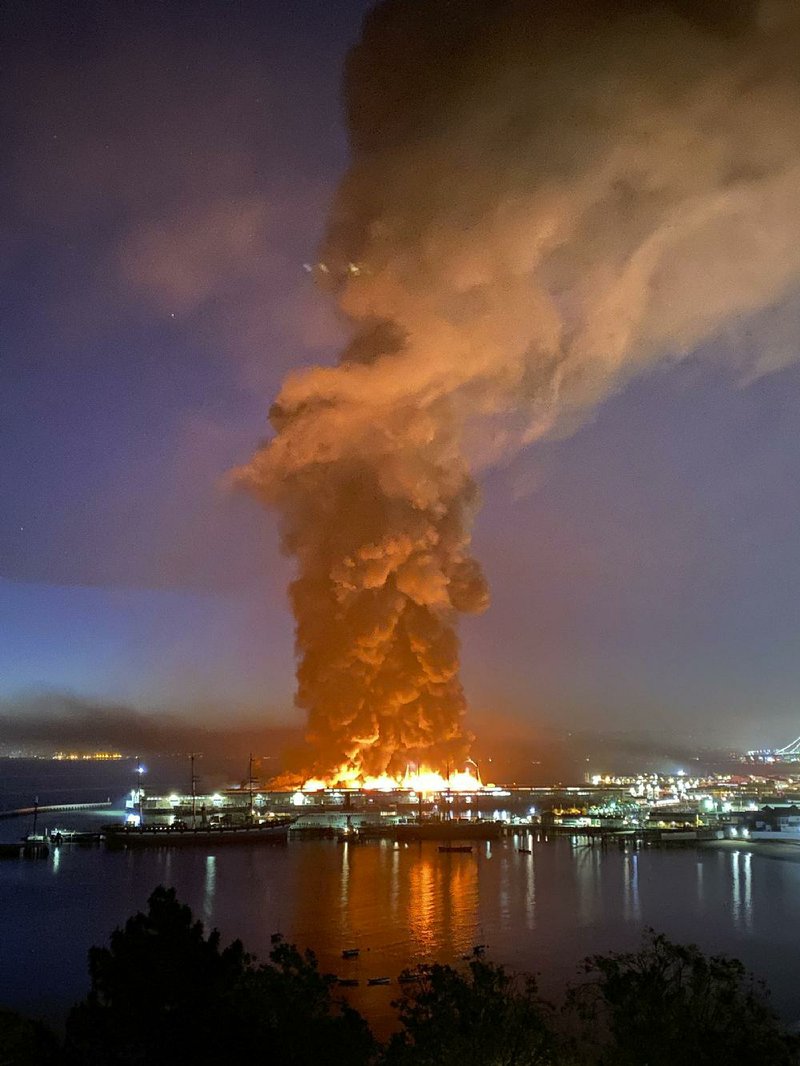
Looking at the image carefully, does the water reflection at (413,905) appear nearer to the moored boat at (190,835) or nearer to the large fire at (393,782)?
the moored boat at (190,835)

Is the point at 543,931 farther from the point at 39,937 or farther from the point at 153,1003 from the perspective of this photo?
the point at 153,1003

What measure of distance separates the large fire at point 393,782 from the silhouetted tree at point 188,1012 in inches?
2151

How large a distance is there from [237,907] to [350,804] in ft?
121

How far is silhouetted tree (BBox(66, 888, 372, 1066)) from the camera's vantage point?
8.51 m

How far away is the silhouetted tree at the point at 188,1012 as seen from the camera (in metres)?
8.51

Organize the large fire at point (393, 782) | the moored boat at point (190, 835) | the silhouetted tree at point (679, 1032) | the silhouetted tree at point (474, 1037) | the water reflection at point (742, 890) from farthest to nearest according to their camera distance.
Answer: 1. the large fire at point (393, 782)
2. the moored boat at point (190, 835)
3. the water reflection at point (742, 890)
4. the silhouetted tree at point (679, 1032)
5. the silhouetted tree at point (474, 1037)

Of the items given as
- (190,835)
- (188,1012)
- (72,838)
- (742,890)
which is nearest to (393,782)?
(190,835)

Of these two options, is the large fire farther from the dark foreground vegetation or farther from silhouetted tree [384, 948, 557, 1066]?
silhouetted tree [384, 948, 557, 1066]

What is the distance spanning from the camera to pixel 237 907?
32281 millimetres

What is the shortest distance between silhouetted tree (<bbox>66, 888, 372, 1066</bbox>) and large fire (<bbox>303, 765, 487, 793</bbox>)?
5464cm

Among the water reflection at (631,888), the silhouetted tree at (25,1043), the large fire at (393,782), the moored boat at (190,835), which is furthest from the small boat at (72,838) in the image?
the silhouetted tree at (25,1043)

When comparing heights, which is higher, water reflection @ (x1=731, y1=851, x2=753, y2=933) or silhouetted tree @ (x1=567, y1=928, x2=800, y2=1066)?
silhouetted tree @ (x1=567, y1=928, x2=800, y2=1066)

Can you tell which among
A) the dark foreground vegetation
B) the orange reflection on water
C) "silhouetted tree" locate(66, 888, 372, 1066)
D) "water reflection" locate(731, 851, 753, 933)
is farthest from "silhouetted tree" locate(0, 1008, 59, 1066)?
"water reflection" locate(731, 851, 753, 933)

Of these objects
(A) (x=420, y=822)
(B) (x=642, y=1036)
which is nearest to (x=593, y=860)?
(A) (x=420, y=822)
